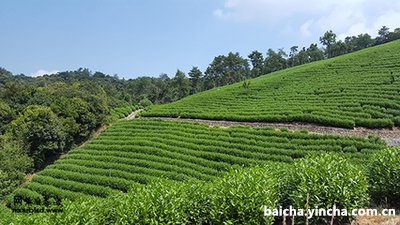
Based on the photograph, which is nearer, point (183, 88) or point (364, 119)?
point (364, 119)

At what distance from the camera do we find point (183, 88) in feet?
312

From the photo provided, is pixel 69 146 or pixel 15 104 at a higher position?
pixel 15 104

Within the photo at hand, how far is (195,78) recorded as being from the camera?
10075cm

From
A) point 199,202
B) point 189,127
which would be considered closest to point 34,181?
point 189,127

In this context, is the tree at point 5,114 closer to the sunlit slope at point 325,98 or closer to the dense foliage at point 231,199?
the sunlit slope at point 325,98

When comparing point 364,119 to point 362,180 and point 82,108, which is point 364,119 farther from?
point 82,108

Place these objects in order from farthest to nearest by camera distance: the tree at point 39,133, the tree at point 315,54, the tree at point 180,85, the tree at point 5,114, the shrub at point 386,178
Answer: the tree at point 315,54, the tree at point 180,85, the tree at point 5,114, the tree at point 39,133, the shrub at point 386,178

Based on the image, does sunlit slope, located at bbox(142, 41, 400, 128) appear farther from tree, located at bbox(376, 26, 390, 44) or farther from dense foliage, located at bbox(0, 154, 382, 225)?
tree, located at bbox(376, 26, 390, 44)

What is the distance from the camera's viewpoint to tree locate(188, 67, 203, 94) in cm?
9988

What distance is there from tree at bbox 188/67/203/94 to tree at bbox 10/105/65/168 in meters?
65.6

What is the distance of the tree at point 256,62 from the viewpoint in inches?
4131

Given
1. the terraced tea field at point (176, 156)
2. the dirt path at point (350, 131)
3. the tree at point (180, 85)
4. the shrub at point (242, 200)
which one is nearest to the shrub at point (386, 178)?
the shrub at point (242, 200)

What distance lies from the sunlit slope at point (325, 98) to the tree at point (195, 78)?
47.4 metres

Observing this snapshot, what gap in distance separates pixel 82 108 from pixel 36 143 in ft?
29.4
